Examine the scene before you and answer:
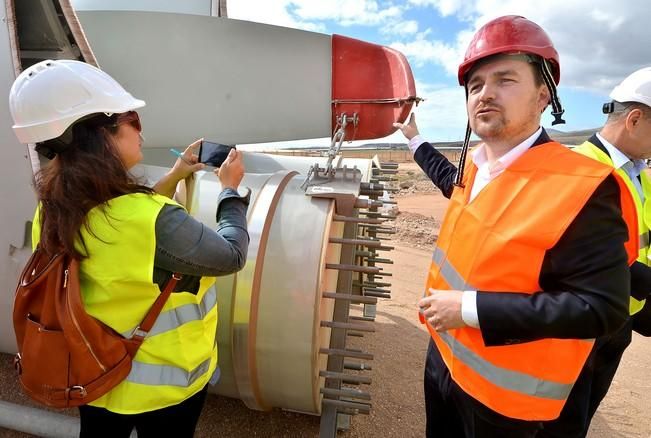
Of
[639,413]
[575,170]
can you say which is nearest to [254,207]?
[575,170]

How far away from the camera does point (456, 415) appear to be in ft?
5.96

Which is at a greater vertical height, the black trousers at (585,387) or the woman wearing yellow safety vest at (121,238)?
the woman wearing yellow safety vest at (121,238)

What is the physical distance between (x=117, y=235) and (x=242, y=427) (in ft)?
6.58

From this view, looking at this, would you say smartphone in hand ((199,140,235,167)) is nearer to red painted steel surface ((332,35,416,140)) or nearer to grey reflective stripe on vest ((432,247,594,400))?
grey reflective stripe on vest ((432,247,594,400))

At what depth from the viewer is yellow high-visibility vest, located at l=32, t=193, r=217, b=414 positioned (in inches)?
51.2

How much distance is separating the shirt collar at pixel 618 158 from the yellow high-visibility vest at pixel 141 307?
205cm

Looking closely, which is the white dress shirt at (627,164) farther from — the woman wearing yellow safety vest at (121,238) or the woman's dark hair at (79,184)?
the woman's dark hair at (79,184)

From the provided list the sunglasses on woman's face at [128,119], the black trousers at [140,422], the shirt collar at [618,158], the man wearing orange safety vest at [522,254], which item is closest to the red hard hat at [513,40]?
the man wearing orange safety vest at [522,254]

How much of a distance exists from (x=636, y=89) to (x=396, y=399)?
8.91 ft

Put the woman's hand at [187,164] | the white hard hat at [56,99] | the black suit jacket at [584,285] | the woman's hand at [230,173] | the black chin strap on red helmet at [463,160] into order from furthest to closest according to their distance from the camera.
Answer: the woman's hand at [187,164], the black chin strap on red helmet at [463,160], the woman's hand at [230,173], the white hard hat at [56,99], the black suit jacket at [584,285]

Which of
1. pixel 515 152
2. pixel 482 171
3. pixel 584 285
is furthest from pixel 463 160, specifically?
pixel 584 285

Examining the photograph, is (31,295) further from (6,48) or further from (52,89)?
(6,48)

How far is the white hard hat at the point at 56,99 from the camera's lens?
137cm

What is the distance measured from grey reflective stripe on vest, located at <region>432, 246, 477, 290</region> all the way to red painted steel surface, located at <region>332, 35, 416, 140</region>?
182cm
